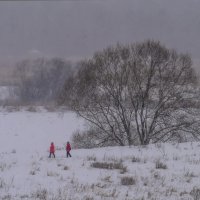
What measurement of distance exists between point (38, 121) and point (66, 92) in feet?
63.4

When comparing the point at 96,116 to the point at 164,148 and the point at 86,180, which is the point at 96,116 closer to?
the point at 164,148

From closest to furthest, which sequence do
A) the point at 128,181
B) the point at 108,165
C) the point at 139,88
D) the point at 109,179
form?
the point at 128,181, the point at 109,179, the point at 108,165, the point at 139,88

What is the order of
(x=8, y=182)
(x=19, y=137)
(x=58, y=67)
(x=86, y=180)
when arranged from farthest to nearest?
(x=58, y=67), (x=19, y=137), (x=86, y=180), (x=8, y=182)

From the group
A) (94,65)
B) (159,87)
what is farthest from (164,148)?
(94,65)

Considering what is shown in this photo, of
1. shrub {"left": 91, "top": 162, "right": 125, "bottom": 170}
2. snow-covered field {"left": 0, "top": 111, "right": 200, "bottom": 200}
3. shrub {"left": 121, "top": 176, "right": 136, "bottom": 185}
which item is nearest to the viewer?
snow-covered field {"left": 0, "top": 111, "right": 200, "bottom": 200}

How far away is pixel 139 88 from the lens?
67.6 feet

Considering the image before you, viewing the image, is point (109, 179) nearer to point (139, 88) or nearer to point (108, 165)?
point (108, 165)

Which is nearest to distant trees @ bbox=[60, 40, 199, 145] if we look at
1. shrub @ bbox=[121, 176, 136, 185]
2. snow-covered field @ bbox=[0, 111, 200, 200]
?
snow-covered field @ bbox=[0, 111, 200, 200]

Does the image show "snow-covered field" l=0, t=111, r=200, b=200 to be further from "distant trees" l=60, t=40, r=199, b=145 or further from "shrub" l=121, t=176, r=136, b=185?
"distant trees" l=60, t=40, r=199, b=145

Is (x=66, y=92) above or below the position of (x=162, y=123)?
above

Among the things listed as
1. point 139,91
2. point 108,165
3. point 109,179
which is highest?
point 139,91

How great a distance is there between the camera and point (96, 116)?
2212 centimetres

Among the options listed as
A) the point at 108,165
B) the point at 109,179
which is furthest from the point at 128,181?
the point at 108,165

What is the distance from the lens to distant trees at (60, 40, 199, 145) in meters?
20.6
